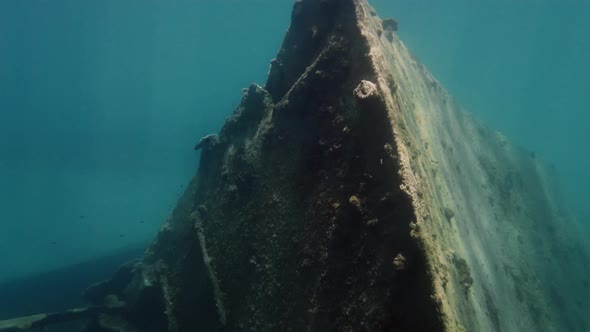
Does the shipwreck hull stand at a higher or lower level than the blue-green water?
lower

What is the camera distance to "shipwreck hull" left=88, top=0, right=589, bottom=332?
135 inches

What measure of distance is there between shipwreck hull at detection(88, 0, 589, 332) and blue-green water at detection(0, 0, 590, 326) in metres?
30.8

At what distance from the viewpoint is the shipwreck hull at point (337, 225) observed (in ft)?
11.3

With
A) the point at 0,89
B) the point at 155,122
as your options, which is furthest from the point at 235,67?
the point at 0,89

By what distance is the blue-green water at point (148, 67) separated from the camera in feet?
172

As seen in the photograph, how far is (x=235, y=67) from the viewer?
8525 cm

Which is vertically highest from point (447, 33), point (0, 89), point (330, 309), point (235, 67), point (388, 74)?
point (235, 67)

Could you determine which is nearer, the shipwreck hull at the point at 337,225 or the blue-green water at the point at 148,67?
the shipwreck hull at the point at 337,225

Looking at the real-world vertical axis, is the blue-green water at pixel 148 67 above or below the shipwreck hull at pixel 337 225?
above

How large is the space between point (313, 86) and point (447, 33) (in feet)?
280

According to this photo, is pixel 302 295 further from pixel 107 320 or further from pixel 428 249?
pixel 107 320

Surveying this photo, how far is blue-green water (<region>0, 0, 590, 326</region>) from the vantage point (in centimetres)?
5244

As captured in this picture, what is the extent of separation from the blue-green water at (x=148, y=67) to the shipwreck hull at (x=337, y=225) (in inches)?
1214

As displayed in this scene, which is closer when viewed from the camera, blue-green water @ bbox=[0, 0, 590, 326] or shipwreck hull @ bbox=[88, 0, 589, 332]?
shipwreck hull @ bbox=[88, 0, 589, 332]
